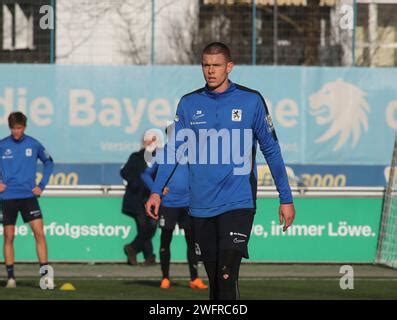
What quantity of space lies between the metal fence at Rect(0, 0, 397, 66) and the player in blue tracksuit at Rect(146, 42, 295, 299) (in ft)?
51.0

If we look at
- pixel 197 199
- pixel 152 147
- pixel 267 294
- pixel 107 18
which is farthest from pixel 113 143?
pixel 197 199

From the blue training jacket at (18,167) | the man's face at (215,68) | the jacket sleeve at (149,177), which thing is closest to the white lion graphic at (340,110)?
the jacket sleeve at (149,177)

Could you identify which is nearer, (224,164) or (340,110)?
(224,164)

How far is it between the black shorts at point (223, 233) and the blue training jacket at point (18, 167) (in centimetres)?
574

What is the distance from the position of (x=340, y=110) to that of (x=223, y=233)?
15.0m

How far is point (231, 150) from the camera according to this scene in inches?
389

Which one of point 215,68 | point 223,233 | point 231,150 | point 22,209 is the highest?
point 215,68

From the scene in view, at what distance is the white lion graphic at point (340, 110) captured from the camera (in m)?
24.5

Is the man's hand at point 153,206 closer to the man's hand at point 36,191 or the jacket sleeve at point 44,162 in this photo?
the man's hand at point 36,191

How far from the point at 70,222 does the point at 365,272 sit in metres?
4.54

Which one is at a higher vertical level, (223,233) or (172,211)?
(223,233)

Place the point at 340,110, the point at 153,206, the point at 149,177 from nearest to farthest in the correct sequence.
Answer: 1. the point at 153,206
2. the point at 149,177
3. the point at 340,110

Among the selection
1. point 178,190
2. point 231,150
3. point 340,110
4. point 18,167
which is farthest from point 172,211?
point 340,110

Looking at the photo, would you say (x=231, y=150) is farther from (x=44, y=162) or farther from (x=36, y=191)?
(x=44, y=162)
